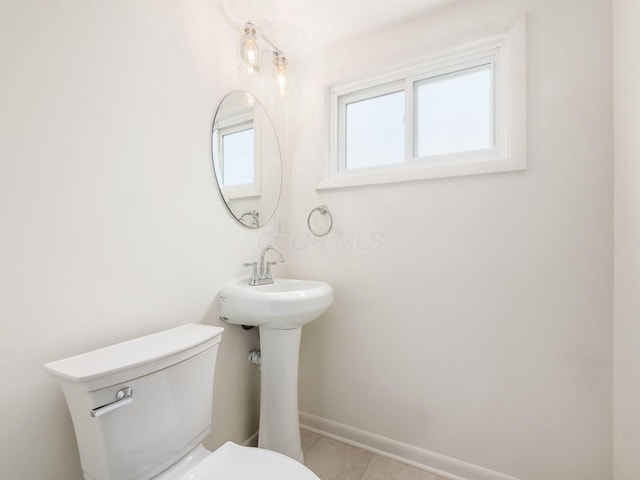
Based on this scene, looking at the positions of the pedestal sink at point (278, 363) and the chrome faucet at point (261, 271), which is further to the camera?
the chrome faucet at point (261, 271)

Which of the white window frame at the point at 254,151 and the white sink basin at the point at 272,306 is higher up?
the white window frame at the point at 254,151

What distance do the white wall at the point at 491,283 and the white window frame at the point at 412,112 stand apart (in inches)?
1.8

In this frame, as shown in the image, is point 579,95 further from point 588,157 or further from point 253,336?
point 253,336

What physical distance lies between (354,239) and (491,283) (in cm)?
69

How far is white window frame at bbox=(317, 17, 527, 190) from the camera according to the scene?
127 centimetres

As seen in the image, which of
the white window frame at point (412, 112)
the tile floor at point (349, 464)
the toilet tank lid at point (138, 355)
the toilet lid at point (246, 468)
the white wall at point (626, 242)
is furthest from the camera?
the tile floor at point (349, 464)

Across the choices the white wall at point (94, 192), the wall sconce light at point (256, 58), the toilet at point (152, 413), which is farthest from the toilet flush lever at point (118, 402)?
the wall sconce light at point (256, 58)

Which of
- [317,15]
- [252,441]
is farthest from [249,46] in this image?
[252,441]

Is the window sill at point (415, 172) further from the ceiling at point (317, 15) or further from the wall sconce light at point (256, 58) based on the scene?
the ceiling at point (317, 15)

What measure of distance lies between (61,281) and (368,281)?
1.27m

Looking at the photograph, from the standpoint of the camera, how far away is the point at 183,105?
123 cm

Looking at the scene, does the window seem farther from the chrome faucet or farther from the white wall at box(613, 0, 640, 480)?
the white wall at box(613, 0, 640, 480)

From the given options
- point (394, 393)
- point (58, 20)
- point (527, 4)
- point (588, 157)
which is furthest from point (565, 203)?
point (58, 20)

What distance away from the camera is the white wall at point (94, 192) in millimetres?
772
